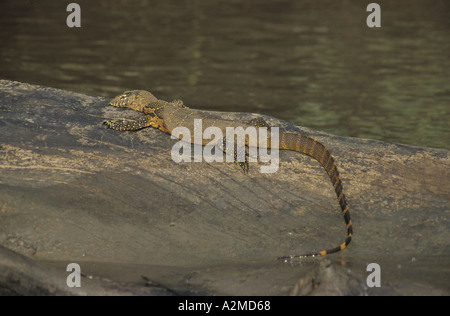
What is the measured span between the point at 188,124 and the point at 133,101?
3.10ft

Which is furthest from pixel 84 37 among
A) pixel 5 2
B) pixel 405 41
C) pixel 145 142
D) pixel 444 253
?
pixel 444 253

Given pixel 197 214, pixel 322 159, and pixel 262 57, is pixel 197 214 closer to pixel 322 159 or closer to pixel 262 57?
pixel 322 159

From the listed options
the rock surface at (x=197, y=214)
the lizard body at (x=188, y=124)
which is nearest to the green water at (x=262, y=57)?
the lizard body at (x=188, y=124)

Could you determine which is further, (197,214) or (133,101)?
(133,101)

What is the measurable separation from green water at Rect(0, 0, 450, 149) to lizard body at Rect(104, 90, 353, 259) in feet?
17.0

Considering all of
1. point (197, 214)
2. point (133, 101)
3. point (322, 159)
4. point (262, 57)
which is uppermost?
point (262, 57)

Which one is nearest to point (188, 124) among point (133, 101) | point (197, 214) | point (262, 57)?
point (133, 101)

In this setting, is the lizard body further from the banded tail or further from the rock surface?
the rock surface

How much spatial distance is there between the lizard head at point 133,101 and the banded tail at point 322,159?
186 cm

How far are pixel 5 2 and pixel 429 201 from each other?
68.7ft

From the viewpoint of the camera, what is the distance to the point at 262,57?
53.7ft

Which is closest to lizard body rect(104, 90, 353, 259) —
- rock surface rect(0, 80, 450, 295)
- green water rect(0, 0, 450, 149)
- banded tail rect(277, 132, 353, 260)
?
banded tail rect(277, 132, 353, 260)

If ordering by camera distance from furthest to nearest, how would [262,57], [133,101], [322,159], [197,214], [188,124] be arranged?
[262,57] → [133,101] → [188,124] → [322,159] → [197,214]
